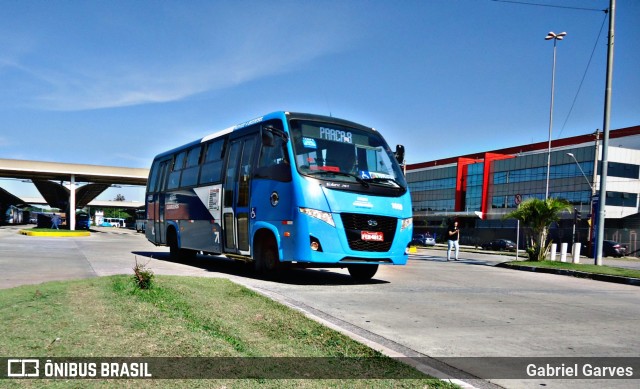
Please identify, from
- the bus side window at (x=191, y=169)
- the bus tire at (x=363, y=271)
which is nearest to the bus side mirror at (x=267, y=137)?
the bus tire at (x=363, y=271)

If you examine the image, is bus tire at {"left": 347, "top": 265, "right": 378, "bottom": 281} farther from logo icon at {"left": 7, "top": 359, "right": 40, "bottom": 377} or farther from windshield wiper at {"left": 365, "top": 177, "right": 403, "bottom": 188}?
logo icon at {"left": 7, "top": 359, "right": 40, "bottom": 377}

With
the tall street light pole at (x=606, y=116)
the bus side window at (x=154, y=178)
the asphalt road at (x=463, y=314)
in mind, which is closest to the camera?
the asphalt road at (x=463, y=314)

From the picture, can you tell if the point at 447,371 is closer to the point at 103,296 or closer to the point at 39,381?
the point at 39,381

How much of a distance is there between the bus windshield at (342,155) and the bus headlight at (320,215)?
678 mm

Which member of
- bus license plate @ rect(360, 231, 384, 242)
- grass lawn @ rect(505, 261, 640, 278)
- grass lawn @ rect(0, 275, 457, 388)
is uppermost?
bus license plate @ rect(360, 231, 384, 242)

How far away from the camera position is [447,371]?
168 inches

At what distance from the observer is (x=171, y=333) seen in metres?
4.38

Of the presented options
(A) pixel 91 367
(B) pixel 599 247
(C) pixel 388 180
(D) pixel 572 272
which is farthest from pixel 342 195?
(B) pixel 599 247

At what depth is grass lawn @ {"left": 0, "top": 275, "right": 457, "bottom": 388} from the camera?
361 cm

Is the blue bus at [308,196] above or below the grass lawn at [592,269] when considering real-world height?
above

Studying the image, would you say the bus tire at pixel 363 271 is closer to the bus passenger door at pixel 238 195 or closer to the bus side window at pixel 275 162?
the bus passenger door at pixel 238 195

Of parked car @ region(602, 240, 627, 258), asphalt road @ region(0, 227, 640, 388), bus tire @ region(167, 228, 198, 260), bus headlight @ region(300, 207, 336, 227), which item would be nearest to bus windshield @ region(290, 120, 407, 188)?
bus headlight @ region(300, 207, 336, 227)

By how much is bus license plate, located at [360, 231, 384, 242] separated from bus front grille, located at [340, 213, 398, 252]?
0.03 meters

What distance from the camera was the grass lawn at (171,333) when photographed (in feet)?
11.8
